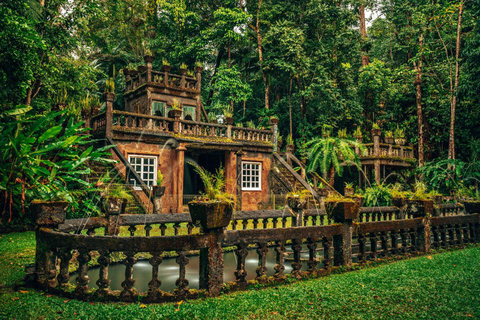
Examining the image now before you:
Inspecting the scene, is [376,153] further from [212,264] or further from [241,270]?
[212,264]

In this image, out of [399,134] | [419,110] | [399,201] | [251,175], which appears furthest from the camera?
[399,134]

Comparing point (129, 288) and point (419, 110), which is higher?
point (419, 110)

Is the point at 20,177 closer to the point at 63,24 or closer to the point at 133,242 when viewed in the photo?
the point at 133,242

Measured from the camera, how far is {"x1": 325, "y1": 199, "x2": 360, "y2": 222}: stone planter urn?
6.53 m

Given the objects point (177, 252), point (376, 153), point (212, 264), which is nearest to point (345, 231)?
point (212, 264)

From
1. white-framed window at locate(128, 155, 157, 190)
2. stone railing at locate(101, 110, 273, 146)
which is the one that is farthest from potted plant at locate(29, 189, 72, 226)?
white-framed window at locate(128, 155, 157, 190)

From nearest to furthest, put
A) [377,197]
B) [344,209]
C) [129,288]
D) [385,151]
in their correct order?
[129,288] < [344,209] < [377,197] < [385,151]

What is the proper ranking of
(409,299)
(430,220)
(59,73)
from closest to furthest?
(409,299) < (430,220) < (59,73)

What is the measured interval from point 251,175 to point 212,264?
48.6ft

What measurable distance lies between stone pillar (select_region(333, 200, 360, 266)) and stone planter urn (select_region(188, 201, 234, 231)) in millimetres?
2724

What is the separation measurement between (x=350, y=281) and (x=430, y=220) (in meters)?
4.21

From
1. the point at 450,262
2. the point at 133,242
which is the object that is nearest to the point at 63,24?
the point at 133,242

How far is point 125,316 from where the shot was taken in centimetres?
382

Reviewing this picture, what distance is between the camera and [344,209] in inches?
256
